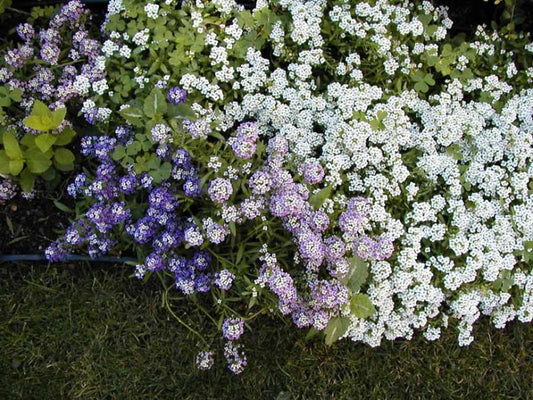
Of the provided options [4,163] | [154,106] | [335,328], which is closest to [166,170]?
[154,106]

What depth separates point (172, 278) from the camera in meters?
3.20

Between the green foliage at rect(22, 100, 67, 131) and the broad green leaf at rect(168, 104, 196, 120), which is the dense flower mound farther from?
the green foliage at rect(22, 100, 67, 131)

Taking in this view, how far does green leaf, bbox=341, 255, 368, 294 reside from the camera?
280 centimetres

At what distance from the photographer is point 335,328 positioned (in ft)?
9.22

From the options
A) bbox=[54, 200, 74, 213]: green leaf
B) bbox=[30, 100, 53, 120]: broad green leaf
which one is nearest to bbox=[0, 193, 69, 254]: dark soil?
bbox=[54, 200, 74, 213]: green leaf

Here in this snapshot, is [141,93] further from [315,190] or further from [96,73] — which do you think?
[315,190]

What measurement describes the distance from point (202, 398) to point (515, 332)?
5.44 feet

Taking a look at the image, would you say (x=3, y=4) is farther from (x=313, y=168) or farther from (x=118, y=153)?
(x=313, y=168)

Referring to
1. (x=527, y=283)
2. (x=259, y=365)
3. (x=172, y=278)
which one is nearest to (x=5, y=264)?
(x=172, y=278)

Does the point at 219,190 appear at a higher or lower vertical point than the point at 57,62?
higher

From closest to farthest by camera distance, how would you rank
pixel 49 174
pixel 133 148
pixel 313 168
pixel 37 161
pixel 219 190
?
1. pixel 219 190
2. pixel 313 168
3. pixel 133 148
4. pixel 37 161
5. pixel 49 174

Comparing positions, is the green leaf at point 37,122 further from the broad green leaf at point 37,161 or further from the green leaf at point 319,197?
the green leaf at point 319,197

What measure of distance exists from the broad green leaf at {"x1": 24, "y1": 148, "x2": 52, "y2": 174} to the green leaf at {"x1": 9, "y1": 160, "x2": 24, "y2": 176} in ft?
0.17

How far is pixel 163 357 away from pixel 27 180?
1.09 meters
